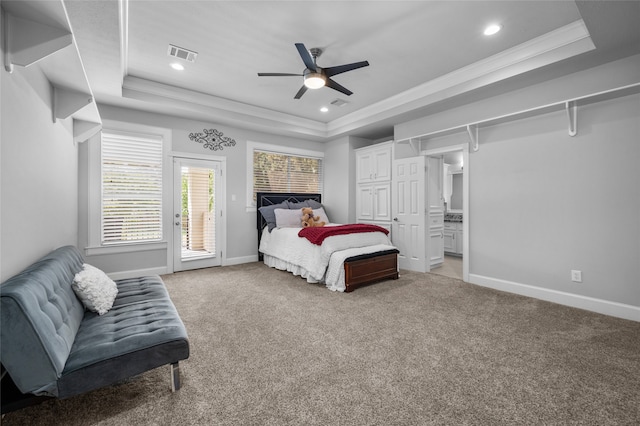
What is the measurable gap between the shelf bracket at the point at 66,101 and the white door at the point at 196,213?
2241 millimetres

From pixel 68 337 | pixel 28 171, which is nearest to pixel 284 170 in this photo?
pixel 28 171

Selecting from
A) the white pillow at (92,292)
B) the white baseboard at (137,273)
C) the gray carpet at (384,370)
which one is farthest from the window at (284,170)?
the white pillow at (92,292)

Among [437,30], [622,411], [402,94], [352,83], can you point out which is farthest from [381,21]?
[622,411]

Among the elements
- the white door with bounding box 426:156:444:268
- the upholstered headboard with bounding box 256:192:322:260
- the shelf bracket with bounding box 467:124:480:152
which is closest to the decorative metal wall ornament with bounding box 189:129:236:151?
the upholstered headboard with bounding box 256:192:322:260

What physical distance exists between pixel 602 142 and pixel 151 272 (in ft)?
20.2

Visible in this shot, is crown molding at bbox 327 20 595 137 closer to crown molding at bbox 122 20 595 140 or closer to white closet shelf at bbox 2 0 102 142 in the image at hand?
crown molding at bbox 122 20 595 140

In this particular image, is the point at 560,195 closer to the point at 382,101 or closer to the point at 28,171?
the point at 382,101

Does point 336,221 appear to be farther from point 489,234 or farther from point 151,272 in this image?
point 151,272

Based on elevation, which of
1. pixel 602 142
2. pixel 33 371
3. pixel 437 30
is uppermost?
pixel 437 30

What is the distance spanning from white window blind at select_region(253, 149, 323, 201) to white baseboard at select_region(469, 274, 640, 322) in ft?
12.4

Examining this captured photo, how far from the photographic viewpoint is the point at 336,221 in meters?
6.51

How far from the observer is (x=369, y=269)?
4.07m

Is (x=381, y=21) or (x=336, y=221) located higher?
(x=381, y=21)

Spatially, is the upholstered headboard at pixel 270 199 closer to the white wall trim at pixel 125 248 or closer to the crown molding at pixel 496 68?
the white wall trim at pixel 125 248
